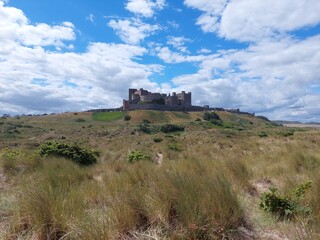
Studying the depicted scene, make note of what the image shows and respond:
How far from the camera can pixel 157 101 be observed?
106 m

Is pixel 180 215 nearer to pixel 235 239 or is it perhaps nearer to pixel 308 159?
pixel 235 239

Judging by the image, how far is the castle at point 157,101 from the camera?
10188 cm

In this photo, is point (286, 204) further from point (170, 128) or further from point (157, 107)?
point (157, 107)

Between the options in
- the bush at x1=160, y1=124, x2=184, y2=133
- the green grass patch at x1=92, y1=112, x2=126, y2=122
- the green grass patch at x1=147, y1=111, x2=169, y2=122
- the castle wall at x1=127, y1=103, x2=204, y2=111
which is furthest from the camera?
the castle wall at x1=127, y1=103, x2=204, y2=111

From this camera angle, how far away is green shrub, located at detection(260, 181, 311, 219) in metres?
4.34

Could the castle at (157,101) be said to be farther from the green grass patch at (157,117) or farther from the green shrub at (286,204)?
the green shrub at (286,204)

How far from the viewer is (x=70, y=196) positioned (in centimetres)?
456

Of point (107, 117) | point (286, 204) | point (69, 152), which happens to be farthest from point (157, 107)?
point (286, 204)

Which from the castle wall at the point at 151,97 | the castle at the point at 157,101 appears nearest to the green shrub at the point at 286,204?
the castle at the point at 157,101

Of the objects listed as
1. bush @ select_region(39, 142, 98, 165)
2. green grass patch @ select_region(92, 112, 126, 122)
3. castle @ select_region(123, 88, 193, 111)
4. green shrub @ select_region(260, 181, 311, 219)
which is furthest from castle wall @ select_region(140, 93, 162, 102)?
green shrub @ select_region(260, 181, 311, 219)

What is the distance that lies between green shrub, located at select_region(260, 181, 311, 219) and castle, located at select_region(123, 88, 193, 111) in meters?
95.9

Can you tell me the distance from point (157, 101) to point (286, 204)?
335ft

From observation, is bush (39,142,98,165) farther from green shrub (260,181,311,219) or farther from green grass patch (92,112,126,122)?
green grass patch (92,112,126,122)

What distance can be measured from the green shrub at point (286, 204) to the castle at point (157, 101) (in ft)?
315
